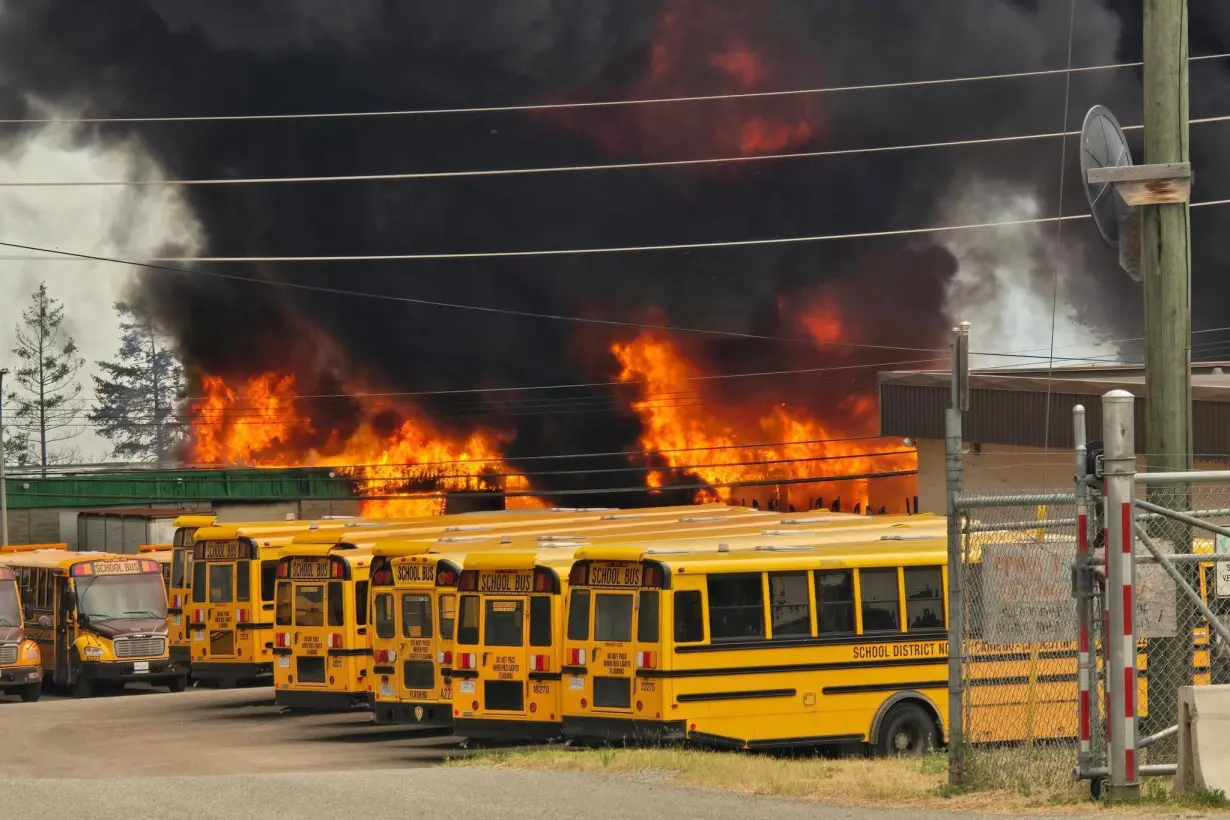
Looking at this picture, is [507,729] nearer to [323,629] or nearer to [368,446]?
[323,629]

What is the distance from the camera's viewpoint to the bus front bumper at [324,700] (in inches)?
955

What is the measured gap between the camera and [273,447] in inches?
3280

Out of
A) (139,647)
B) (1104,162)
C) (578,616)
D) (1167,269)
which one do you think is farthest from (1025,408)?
(1167,269)

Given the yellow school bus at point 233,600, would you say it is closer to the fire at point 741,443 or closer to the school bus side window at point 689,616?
the school bus side window at point 689,616

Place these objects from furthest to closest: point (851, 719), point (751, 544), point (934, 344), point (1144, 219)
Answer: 1. point (934, 344)
2. point (751, 544)
3. point (851, 719)
4. point (1144, 219)

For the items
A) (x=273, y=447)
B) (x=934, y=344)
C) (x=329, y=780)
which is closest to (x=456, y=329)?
(x=273, y=447)

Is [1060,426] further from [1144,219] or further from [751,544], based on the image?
[1144,219]

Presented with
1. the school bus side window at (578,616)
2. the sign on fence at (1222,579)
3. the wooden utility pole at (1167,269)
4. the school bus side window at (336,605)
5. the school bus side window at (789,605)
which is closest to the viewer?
the sign on fence at (1222,579)

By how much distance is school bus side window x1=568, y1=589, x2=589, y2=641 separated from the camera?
18562mm

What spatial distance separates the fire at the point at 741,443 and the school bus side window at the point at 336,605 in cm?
4811

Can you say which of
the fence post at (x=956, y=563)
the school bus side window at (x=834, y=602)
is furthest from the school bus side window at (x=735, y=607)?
the fence post at (x=956, y=563)

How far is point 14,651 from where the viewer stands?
101ft

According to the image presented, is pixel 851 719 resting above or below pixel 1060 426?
below

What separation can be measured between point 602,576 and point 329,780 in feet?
17.2
